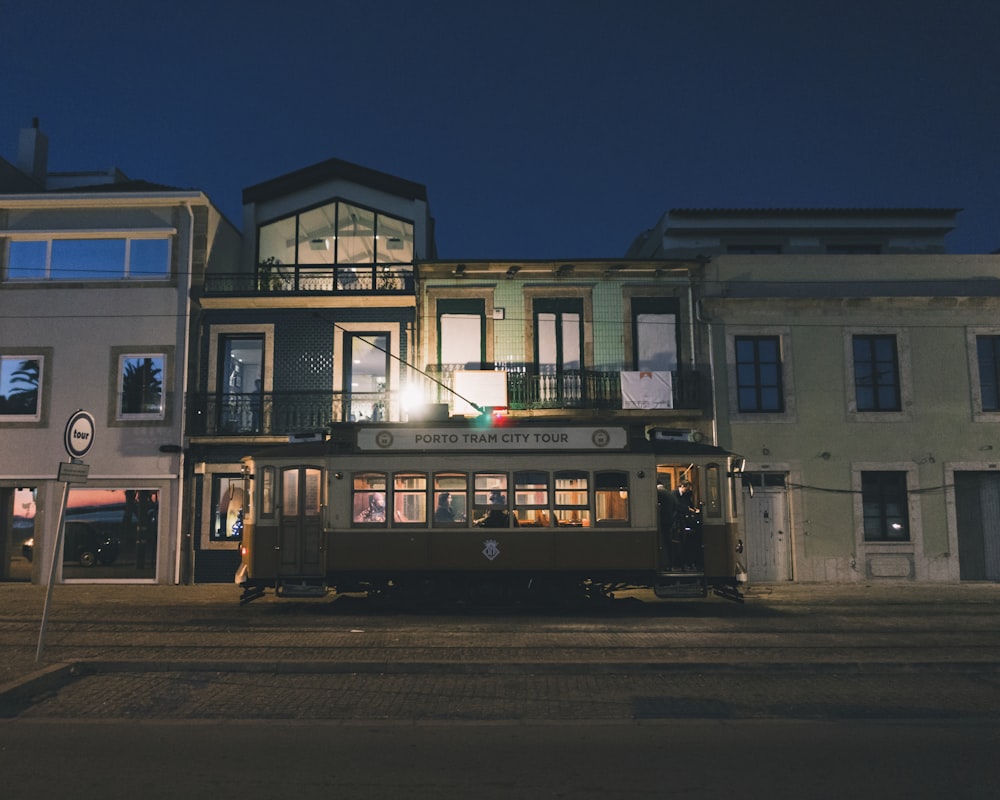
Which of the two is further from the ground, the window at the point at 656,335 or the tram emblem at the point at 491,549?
the window at the point at 656,335

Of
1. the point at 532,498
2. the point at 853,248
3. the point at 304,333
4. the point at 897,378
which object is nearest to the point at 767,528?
the point at 897,378

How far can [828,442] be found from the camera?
21016 mm

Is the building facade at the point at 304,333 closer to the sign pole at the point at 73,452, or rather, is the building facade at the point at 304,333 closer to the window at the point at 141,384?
the window at the point at 141,384

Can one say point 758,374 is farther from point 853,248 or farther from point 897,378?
point 853,248

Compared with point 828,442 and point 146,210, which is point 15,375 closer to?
point 146,210

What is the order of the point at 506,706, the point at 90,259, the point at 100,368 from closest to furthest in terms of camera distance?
the point at 506,706 → the point at 100,368 → the point at 90,259

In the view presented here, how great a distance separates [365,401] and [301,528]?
21.7 feet

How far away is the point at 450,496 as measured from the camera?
15.4 m

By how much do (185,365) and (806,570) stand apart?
53.8 ft

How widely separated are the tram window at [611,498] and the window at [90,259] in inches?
521

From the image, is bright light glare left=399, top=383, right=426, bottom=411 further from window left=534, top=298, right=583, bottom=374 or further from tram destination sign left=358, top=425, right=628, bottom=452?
tram destination sign left=358, top=425, right=628, bottom=452

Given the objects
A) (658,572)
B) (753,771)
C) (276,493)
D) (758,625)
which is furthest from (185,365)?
(753,771)

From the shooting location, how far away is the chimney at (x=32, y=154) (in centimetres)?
2598

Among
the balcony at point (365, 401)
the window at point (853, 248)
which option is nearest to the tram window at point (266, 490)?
the balcony at point (365, 401)
